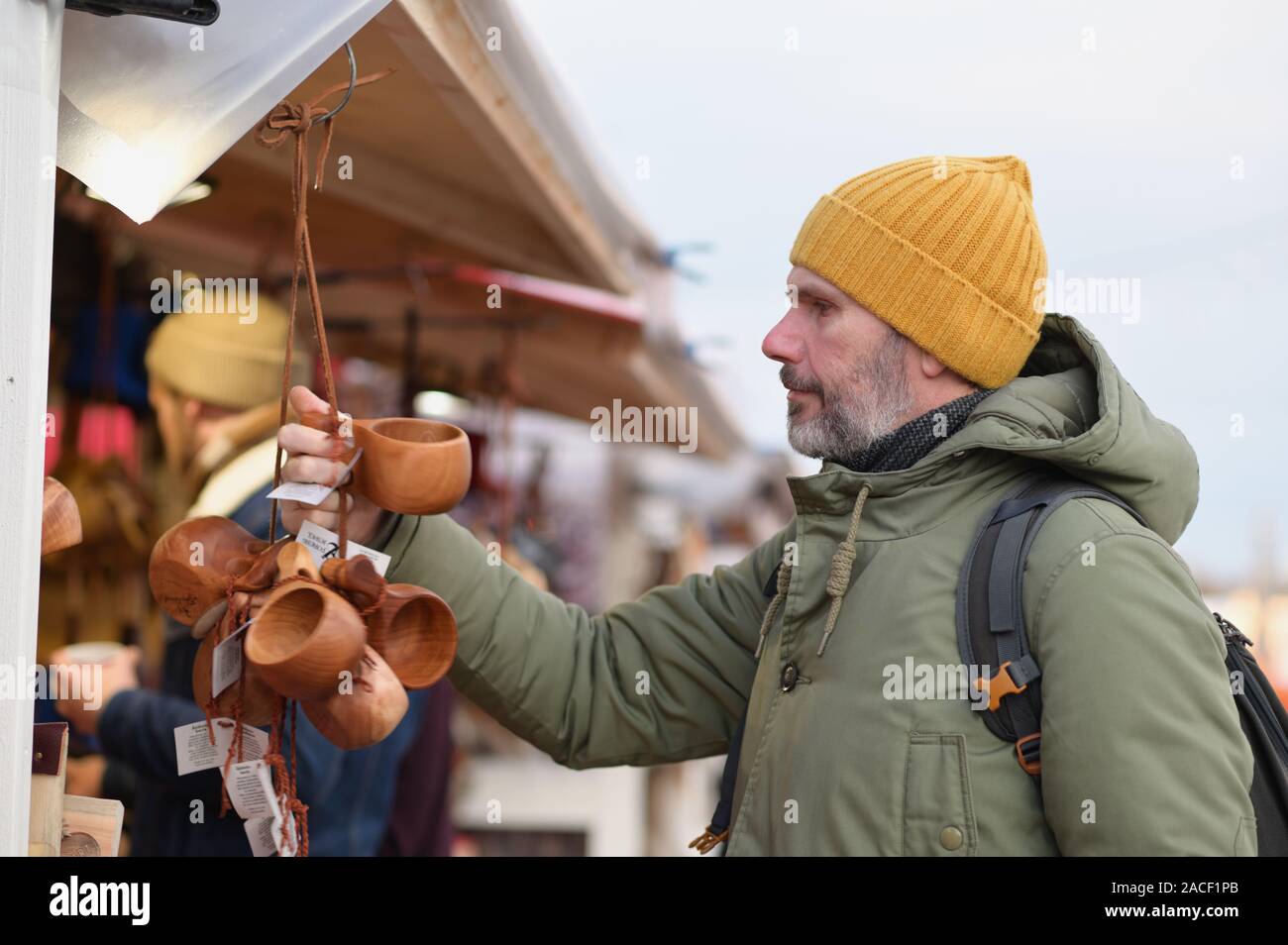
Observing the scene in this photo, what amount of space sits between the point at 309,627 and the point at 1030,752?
2.49 feet

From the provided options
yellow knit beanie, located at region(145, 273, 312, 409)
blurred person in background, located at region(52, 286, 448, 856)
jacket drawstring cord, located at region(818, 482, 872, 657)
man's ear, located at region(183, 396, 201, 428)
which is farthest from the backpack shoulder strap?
man's ear, located at region(183, 396, 201, 428)

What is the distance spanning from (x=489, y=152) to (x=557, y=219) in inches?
16.8

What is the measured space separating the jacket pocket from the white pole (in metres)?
0.88

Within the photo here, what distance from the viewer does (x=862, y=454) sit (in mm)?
1671

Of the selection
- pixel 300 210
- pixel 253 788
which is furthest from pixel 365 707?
pixel 300 210

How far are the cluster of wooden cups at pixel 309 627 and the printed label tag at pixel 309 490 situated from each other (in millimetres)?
53

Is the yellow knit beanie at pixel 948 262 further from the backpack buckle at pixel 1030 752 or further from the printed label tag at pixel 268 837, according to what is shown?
the printed label tag at pixel 268 837

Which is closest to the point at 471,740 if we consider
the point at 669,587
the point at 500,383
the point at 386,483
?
the point at 500,383

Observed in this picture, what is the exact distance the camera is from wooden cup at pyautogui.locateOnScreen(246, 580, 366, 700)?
49.0 inches

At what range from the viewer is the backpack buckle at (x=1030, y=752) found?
1.37m

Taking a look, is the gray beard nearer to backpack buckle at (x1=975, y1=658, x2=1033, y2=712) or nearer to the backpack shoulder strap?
the backpack shoulder strap

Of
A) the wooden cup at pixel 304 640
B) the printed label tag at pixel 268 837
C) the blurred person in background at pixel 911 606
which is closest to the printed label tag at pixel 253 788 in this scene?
the printed label tag at pixel 268 837

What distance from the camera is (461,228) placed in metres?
3.06

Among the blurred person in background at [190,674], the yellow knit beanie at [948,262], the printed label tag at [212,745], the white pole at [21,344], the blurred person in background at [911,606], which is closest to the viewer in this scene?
the white pole at [21,344]
